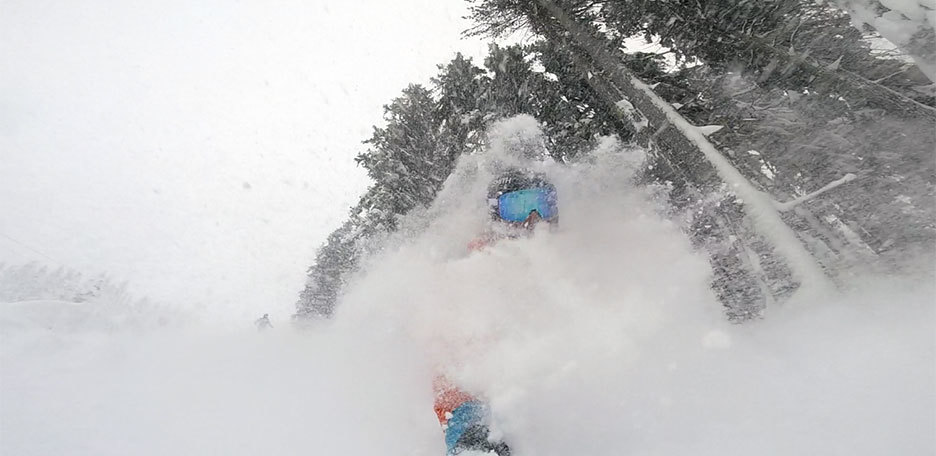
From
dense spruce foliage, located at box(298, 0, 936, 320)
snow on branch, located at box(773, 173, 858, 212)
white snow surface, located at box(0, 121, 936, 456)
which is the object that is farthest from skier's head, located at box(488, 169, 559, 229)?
snow on branch, located at box(773, 173, 858, 212)

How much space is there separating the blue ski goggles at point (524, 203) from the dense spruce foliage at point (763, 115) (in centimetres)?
162

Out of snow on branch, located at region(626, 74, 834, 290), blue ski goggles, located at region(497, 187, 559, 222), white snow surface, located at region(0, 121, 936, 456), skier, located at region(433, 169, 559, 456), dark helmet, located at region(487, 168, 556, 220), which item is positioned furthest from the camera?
dark helmet, located at region(487, 168, 556, 220)

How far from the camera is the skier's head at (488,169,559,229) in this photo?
5.44m

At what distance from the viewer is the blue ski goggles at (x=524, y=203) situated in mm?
5441

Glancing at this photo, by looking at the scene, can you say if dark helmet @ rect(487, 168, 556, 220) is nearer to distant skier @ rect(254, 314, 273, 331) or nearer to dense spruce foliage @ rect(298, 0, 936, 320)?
dense spruce foliage @ rect(298, 0, 936, 320)

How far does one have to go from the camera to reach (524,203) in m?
5.44

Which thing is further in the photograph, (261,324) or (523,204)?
(261,324)

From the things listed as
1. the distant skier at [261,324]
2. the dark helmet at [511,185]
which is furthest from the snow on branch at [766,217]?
the distant skier at [261,324]

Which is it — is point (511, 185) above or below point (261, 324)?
below

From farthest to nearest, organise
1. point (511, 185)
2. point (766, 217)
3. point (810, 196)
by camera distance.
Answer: point (511, 185)
point (766, 217)
point (810, 196)

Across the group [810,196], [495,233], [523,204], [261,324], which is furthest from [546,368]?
[261,324]

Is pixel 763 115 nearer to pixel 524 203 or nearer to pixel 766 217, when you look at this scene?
pixel 766 217

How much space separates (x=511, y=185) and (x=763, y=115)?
3.04 m

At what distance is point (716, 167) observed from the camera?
485 cm
